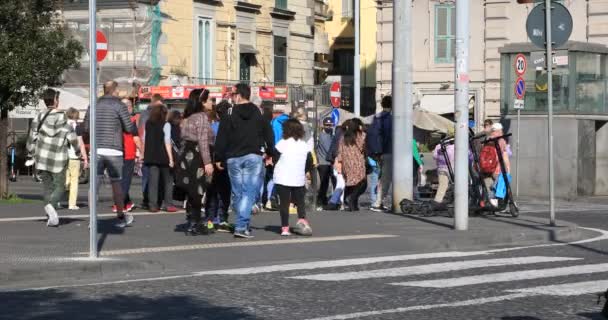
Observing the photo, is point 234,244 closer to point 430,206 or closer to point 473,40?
point 430,206

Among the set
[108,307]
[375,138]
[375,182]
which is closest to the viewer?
[108,307]

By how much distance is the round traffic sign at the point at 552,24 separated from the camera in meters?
19.4

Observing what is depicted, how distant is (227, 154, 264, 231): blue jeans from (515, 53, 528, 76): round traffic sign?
16631 millimetres

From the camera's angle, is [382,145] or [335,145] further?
[335,145]

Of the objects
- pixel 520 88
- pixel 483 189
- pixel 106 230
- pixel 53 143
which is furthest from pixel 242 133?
pixel 520 88

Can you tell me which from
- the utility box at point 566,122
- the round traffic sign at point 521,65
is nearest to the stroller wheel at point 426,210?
the utility box at point 566,122

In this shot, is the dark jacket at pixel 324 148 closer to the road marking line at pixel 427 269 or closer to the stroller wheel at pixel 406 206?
the stroller wheel at pixel 406 206

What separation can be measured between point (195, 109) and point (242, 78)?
31264 mm

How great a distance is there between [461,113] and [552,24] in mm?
2733

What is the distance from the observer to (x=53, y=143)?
17.6 metres

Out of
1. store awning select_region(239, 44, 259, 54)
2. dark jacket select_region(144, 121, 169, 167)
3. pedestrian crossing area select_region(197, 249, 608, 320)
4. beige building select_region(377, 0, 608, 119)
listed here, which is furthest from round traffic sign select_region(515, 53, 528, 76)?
store awning select_region(239, 44, 259, 54)

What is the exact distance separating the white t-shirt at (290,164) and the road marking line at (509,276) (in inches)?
163

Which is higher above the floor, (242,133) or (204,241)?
(242,133)

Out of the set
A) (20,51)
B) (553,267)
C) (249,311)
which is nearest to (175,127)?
(20,51)
